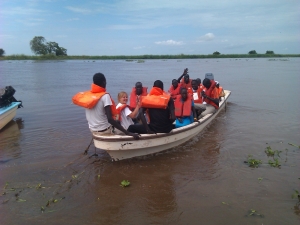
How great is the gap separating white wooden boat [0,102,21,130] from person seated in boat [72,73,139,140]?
4.39 metres

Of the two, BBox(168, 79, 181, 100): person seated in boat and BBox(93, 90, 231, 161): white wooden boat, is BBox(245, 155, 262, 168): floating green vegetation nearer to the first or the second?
BBox(93, 90, 231, 161): white wooden boat

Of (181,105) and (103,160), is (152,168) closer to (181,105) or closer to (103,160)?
(103,160)

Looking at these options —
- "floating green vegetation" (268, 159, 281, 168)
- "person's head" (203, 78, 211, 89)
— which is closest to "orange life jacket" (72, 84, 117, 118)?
"floating green vegetation" (268, 159, 281, 168)

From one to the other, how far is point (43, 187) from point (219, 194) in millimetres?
3170

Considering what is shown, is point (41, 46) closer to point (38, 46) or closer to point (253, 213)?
point (38, 46)

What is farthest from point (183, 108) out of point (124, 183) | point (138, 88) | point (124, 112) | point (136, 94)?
point (124, 183)

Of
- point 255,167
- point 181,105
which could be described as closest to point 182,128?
point 181,105

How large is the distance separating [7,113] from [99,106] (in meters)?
5.23

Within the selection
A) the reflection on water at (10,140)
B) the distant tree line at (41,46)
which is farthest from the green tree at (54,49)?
the reflection on water at (10,140)

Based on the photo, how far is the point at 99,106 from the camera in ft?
19.0

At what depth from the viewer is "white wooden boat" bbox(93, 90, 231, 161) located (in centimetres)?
581

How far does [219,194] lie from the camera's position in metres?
5.04

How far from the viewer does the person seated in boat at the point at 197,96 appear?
31.0ft

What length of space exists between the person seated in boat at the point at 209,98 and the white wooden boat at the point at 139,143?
2057 millimetres
